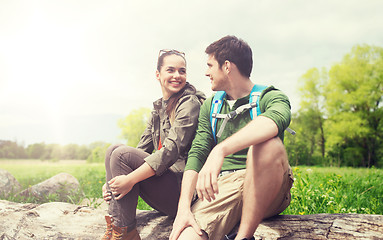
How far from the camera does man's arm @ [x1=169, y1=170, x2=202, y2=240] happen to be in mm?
2129

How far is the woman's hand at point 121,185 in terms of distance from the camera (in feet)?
8.14

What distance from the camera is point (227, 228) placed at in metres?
2.26

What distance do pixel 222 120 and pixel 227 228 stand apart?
2.53 feet

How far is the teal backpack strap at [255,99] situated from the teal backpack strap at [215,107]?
24cm

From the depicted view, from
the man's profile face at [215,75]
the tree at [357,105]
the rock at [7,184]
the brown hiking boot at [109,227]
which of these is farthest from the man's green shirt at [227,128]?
the tree at [357,105]

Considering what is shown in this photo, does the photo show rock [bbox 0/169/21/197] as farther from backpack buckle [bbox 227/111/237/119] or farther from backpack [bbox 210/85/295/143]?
backpack buckle [bbox 227/111/237/119]

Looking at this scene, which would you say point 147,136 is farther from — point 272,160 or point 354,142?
point 354,142

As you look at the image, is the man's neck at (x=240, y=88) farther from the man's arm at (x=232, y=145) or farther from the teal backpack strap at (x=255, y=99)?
the man's arm at (x=232, y=145)

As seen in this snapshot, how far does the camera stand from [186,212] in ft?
7.18

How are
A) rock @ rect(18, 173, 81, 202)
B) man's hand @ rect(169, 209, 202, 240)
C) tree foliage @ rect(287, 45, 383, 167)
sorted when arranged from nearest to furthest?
man's hand @ rect(169, 209, 202, 240) < rock @ rect(18, 173, 81, 202) < tree foliage @ rect(287, 45, 383, 167)

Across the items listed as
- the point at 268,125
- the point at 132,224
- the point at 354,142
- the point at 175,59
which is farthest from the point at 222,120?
the point at 354,142

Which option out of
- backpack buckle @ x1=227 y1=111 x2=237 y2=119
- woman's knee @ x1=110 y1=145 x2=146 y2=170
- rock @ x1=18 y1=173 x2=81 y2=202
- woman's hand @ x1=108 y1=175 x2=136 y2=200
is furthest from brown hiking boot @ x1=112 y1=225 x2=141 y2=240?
rock @ x1=18 y1=173 x2=81 y2=202

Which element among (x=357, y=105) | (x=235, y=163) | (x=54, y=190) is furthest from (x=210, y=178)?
(x=357, y=105)

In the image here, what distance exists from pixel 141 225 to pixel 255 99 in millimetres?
1704
